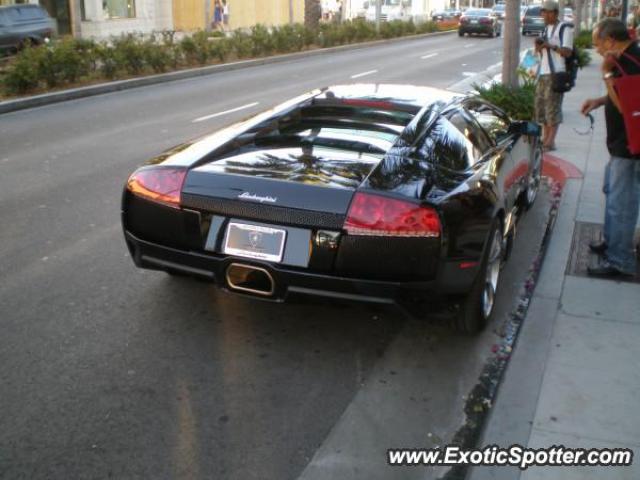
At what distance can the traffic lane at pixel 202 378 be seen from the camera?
352 centimetres

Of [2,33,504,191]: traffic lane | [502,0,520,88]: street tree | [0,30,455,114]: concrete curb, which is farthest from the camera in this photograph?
[0,30,455,114]: concrete curb

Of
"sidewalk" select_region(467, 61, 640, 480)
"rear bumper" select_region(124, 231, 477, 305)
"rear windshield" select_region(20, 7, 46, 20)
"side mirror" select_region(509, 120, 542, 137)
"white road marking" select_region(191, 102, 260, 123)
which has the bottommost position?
"sidewalk" select_region(467, 61, 640, 480)

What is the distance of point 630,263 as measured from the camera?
223 inches

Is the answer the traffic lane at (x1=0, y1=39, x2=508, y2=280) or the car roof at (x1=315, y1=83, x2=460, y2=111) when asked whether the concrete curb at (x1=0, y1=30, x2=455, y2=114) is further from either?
the car roof at (x1=315, y1=83, x2=460, y2=111)

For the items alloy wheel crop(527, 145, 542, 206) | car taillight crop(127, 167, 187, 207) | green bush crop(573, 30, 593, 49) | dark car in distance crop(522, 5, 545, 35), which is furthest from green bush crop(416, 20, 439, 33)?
car taillight crop(127, 167, 187, 207)

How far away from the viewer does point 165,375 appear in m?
4.21

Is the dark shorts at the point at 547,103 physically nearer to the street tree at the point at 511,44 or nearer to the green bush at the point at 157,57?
the street tree at the point at 511,44

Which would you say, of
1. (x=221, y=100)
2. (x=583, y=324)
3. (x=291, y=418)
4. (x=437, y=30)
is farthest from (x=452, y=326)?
(x=437, y=30)

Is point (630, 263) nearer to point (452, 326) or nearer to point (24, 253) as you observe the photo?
point (452, 326)

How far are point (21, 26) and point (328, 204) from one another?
21418 millimetres

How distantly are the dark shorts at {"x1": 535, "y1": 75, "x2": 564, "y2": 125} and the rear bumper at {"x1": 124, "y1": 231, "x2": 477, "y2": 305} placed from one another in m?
5.91

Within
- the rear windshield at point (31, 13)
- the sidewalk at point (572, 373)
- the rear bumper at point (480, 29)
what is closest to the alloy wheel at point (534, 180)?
the sidewalk at point (572, 373)

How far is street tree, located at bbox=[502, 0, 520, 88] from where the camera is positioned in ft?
36.3

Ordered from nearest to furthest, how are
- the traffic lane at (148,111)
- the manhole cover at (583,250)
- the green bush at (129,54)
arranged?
1. the manhole cover at (583,250)
2. the traffic lane at (148,111)
3. the green bush at (129,54)
